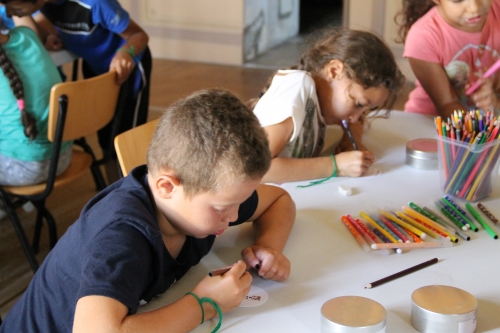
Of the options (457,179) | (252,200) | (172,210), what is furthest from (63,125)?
(457,179)

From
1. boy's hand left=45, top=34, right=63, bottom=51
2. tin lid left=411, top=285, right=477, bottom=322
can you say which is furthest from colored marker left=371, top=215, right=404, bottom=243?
boy's hand left=45, top=34, right=63, bottom=51

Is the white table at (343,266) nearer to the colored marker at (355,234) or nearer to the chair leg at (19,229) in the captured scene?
the colored marker at (355,234)

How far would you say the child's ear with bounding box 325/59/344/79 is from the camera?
157 cm

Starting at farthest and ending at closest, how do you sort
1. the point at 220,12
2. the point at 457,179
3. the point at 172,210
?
the point at 220,12 → the point at 457,179 → the point at 172,210

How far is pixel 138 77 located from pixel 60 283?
171 centimetres

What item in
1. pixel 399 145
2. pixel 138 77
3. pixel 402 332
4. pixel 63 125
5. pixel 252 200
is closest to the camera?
pixel 402 332

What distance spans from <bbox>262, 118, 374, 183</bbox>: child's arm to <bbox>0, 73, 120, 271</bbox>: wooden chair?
31.1 inches

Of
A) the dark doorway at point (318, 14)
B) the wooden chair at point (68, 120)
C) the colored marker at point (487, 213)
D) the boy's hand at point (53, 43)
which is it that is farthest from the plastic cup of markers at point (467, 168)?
the dark doorway at point (318, 14)

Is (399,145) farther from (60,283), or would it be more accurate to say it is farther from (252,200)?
(60,283)

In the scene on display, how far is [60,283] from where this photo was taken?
99 cm

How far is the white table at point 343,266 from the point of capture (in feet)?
2.91

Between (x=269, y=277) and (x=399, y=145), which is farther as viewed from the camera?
(x=399, y=145)

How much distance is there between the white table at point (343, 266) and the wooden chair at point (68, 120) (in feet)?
2.91

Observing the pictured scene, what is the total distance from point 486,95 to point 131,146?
3.44 feet
